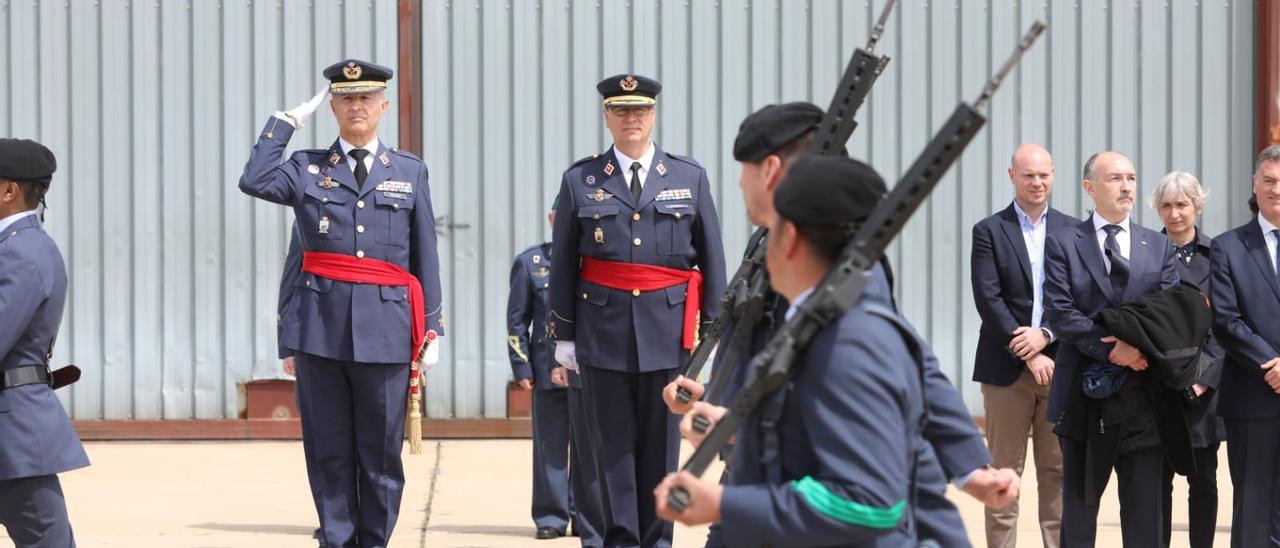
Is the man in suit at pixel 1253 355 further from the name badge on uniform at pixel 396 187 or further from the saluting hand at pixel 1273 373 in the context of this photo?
the name badge on uniform at pixel 396 187

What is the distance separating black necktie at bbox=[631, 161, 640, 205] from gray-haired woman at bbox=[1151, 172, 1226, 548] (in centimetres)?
210

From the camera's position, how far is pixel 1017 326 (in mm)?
7062

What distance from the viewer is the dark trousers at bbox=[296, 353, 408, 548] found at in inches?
262

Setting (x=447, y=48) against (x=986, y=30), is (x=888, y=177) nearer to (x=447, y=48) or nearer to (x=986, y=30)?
(x=986, y=30)

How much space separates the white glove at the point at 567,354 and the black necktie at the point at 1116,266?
6.62 ft

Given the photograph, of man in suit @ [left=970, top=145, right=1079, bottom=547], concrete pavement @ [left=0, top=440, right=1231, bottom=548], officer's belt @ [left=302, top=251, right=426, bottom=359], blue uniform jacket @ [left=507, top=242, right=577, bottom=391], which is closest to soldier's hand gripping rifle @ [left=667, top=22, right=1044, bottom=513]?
officer's belt @ [left=302, top=251, right=426, bottom=359]

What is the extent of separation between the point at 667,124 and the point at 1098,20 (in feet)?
9.07

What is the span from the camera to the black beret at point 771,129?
12.5 feet

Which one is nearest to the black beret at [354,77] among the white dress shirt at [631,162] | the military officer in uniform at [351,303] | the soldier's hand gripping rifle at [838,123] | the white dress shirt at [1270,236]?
the military officer in uniform at [351,303]

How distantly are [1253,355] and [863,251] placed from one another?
145 inches

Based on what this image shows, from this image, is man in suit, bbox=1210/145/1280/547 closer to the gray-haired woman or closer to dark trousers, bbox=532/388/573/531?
the gray-haired woman

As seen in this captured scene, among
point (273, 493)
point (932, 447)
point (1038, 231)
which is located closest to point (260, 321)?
point (273, 493)

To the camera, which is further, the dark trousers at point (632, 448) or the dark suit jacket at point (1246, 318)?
the dark trousers at point (632, 448)

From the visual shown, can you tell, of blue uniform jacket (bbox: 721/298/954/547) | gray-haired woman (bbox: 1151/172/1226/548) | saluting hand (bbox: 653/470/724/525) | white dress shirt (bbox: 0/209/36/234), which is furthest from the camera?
gray-haired woman (bbox: 1151/172/1226/548)
